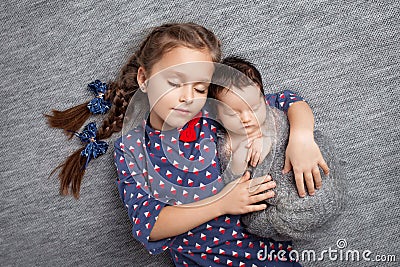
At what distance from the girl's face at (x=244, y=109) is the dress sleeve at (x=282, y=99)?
12 centimetres

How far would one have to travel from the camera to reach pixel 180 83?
3.26 feet

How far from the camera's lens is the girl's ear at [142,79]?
1085 mm

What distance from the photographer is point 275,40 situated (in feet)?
4.17

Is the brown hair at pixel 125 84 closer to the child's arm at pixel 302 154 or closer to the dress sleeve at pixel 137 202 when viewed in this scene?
the dress sleeve at pixel 137 202

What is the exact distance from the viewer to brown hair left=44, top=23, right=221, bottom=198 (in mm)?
1053

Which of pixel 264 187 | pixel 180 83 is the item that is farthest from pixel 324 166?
pixel 180 83

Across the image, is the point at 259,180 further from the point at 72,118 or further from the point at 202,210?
the point at 72,118

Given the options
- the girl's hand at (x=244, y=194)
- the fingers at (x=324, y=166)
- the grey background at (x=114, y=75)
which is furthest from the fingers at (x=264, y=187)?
the grey background at (x=114, y=75)

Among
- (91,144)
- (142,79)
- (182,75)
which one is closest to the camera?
(182,75)

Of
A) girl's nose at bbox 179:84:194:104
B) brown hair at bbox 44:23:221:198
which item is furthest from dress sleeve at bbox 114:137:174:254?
girl's nose at bbox 179:84:194:104

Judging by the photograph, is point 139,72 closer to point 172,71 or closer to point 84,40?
point 172,71

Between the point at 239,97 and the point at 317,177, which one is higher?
the point at 239,97

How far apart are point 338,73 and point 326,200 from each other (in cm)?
42

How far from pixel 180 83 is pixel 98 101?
348mm
